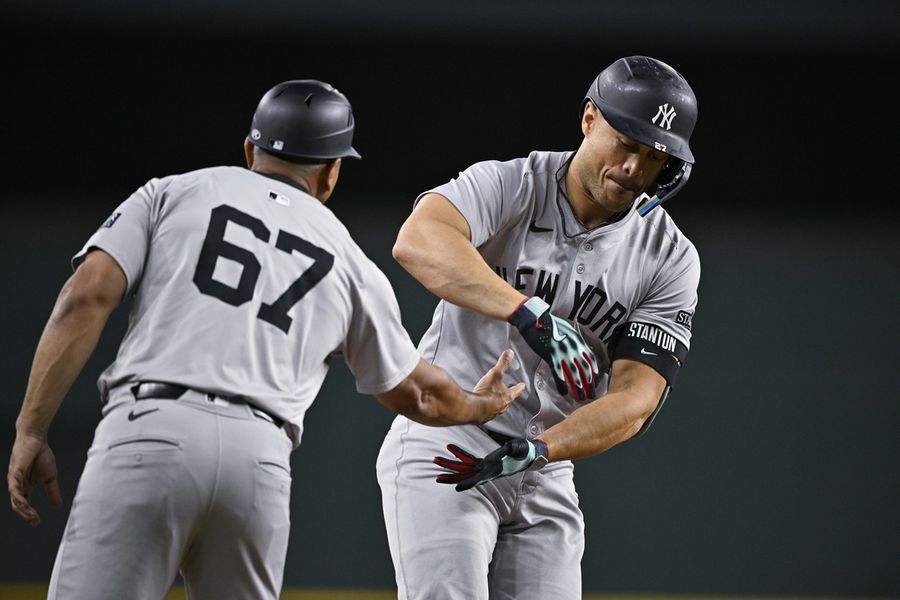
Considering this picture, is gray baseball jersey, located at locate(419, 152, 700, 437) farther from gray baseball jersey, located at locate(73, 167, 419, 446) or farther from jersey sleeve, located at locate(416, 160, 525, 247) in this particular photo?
gray baseball jersey, located at locate(73, 167, 419, 446)

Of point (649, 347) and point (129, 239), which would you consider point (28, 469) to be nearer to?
point (129, 239)

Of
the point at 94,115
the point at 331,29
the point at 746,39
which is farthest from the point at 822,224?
the point at 94,115

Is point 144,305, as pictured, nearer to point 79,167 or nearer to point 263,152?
point 263,152

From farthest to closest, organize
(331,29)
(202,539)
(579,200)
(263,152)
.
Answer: (331,29) → (579,200) → (263,152) → (202,539)

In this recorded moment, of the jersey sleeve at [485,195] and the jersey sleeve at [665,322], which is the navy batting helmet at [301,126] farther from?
the jersey sleeve at [665,322]

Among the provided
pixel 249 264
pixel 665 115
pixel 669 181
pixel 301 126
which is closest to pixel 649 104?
pixel 665 115

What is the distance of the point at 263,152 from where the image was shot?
312 cm

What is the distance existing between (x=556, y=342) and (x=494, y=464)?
41 cm

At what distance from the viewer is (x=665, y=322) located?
151 inches

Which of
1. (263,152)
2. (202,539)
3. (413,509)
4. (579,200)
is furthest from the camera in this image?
(579,200)

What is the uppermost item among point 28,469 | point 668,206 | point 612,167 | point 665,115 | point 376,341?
point 668,206

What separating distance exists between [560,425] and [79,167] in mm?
5248

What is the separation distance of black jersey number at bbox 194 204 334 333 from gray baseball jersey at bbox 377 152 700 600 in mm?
807

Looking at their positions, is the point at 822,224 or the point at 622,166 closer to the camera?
the point at 622,166
